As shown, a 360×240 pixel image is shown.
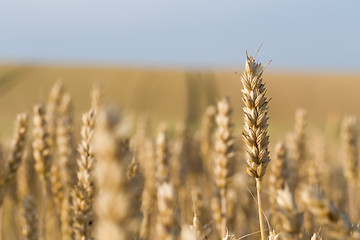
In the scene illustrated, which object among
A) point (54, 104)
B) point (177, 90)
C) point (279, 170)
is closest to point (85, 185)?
point (279, 170)

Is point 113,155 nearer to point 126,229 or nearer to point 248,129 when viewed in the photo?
point 126,229

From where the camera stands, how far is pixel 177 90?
131 feet

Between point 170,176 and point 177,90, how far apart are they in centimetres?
3698

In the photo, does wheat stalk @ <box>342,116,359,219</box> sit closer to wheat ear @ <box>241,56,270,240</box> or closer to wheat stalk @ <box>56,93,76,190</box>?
wheat stalk @ <box>56,93,76,190</box>

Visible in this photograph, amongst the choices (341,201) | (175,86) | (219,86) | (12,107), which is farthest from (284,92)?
(341,201)

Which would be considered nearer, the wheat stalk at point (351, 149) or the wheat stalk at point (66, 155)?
the wheat stalk at point (66, 155)

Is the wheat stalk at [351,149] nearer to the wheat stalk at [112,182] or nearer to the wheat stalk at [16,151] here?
Result: the wheat stalk at [16,151]

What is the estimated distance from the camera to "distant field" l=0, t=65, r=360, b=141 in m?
35.8

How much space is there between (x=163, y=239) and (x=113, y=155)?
287 millimetres

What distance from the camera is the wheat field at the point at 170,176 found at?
30.3 inches

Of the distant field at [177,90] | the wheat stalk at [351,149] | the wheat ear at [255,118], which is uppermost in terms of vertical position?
the distant field at [177,90]

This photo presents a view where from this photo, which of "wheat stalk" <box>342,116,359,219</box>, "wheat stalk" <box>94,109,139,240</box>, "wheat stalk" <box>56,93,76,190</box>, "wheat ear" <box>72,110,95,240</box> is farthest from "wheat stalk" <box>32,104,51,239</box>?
"wheat stalk" <box>342,116,359,219</box>

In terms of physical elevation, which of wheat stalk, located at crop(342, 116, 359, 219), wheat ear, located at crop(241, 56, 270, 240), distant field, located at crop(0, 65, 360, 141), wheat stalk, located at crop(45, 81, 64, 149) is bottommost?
wheat stalk, located at crop(342, 116, 359, 219)

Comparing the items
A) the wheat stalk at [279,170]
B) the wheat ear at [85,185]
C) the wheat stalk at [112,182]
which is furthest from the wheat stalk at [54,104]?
the wheat stalk at [112,182]
